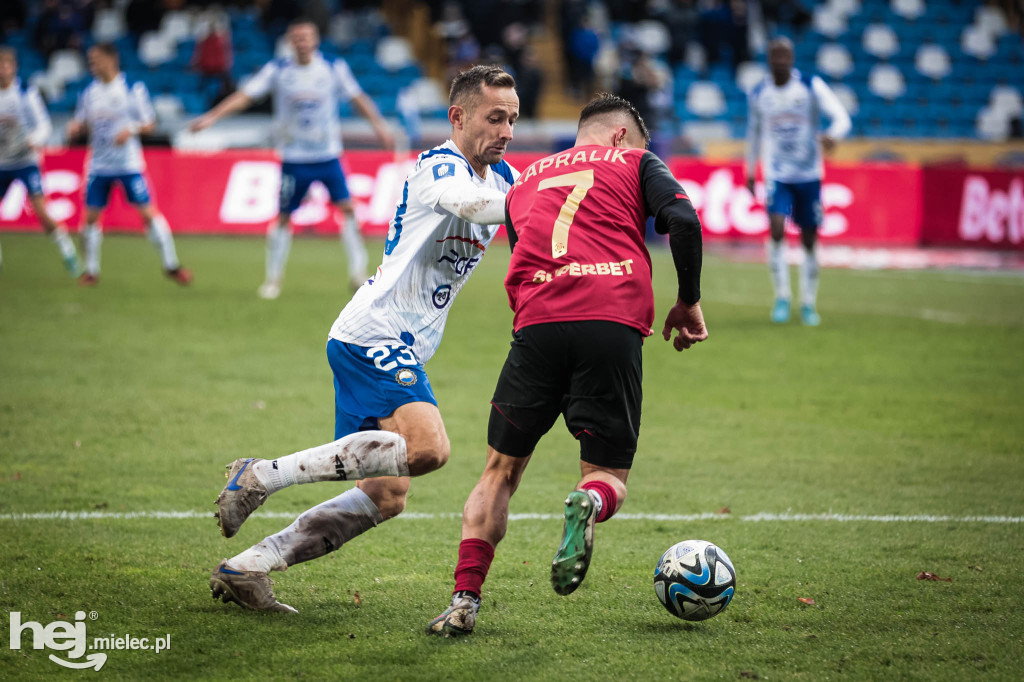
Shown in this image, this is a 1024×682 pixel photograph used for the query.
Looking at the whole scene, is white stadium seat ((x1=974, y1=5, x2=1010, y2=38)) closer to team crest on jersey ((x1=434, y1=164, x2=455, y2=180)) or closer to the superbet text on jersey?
the superbet text on jersey

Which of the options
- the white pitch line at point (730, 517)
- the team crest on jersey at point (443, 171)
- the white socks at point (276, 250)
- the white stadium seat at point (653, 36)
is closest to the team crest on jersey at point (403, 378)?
the team crest on jersey at point (443, 171)

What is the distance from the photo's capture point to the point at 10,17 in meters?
25.3

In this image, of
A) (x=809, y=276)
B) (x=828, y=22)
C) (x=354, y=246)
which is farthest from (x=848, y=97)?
(x=354, y=246)

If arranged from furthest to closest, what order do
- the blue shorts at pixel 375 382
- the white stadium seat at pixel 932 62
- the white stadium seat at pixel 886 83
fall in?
the white stadium seat at pixel 932 62, the white stadium seat at pixel 886 83, the blue shorts at pixel 375 382

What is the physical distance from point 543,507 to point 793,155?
7.68 m

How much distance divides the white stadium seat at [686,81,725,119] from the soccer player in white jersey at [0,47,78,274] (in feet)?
53.2

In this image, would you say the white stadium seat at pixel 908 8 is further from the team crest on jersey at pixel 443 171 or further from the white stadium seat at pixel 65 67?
the team crest on jersey at pixel 443 171

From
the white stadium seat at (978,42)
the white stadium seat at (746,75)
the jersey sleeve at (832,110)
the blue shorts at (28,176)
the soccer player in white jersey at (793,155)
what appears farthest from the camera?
the white stadium seat at (978,42)

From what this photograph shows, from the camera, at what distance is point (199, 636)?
3.82 m

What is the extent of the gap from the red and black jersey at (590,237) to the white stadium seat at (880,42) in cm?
2744

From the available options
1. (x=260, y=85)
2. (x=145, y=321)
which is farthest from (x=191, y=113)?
(x=145, y=321)

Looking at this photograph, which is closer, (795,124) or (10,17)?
(795,124)

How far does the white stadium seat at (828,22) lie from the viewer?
29125 mm

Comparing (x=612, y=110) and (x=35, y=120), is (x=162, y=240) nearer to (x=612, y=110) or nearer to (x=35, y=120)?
(x=35, y=120)
